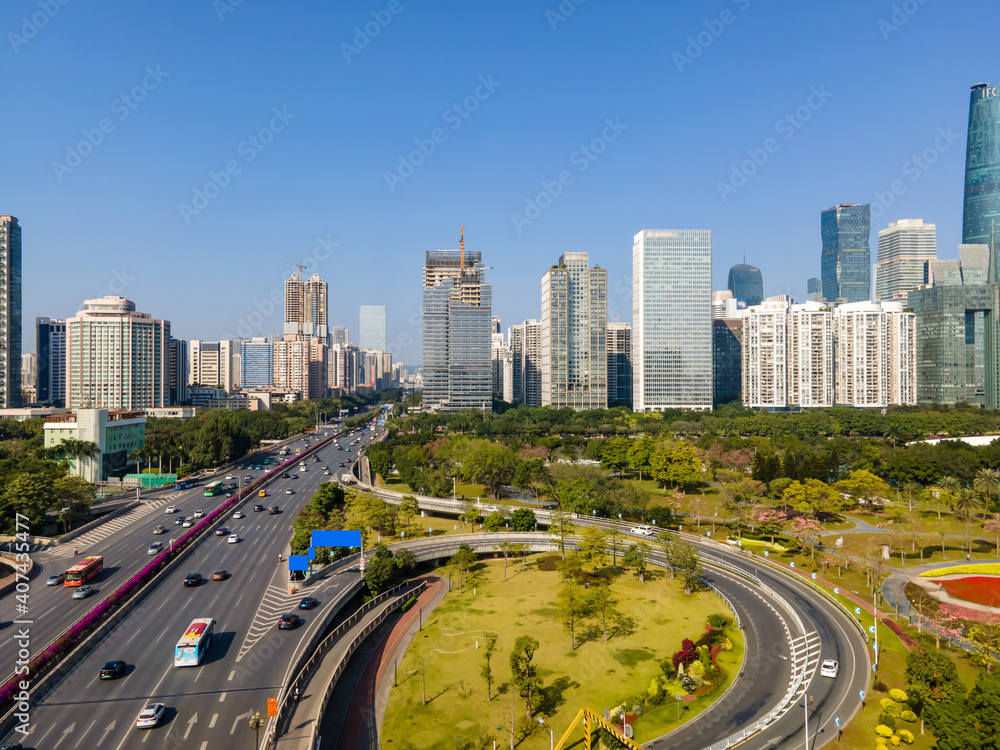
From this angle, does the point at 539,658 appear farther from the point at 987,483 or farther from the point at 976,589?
the point at 987,483

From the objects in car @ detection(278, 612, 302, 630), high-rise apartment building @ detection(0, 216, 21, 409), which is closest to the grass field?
car @ detection(278, 612, 302, 630)

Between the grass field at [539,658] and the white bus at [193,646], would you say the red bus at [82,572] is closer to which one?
the white bus at [193,646]

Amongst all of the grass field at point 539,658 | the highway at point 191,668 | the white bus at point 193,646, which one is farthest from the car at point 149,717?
the grass field at point 539,658

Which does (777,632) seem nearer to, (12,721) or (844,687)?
(844,687)

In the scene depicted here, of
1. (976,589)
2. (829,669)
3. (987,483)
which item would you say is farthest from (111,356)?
(987,483)

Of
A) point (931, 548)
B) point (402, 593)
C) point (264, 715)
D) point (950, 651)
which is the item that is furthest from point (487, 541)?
point (931, 548)
